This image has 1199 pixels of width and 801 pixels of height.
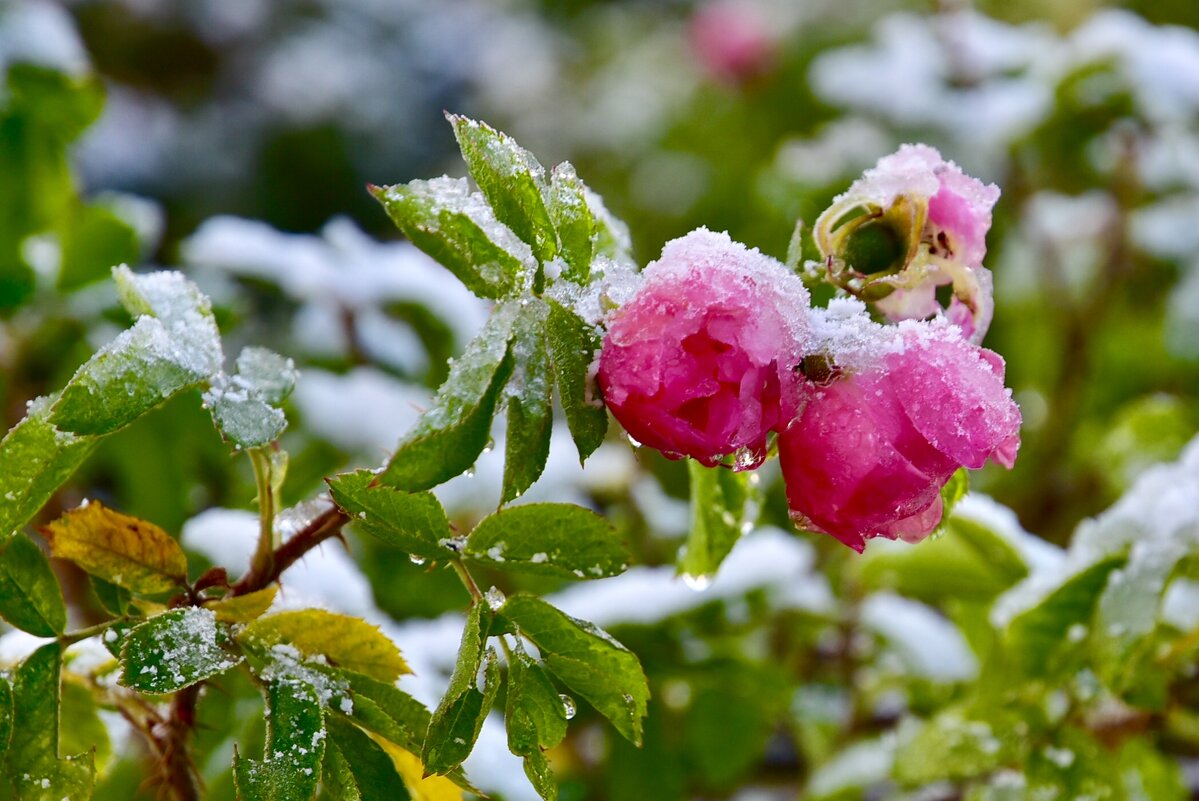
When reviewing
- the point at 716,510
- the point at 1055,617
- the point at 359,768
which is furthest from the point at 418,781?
the point at 1055,617

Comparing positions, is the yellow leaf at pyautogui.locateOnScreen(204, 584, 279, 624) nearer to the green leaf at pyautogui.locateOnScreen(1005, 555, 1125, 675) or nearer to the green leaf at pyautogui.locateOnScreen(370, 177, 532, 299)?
the green leaf at pyautogui.locateOnScreen(370, 177, 532, 299)

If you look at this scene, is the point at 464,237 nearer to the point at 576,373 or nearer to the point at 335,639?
the point at 576,373

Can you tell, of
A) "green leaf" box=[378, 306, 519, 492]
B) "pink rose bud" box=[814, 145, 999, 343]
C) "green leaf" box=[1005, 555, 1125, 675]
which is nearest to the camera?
"green leaf" box=[378, 306, 519, 492]

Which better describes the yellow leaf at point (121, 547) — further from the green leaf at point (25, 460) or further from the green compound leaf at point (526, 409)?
the green compound leaf at point (526, 409)

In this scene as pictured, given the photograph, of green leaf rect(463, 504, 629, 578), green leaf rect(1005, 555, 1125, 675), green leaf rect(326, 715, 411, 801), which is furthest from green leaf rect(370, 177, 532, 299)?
green leaf rect(1005, 555, 1125, 675)

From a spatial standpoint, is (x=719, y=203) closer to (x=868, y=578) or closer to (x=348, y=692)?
(x=868, y=578)
